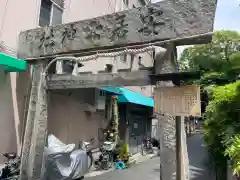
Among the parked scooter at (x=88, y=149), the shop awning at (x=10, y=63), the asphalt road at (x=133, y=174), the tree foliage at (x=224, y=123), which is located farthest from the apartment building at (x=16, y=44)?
the asphalt road at (x=133, y=174)

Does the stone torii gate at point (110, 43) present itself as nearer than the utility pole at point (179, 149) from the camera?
No

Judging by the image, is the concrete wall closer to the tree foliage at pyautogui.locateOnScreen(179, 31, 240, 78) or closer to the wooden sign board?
the wooden sign board

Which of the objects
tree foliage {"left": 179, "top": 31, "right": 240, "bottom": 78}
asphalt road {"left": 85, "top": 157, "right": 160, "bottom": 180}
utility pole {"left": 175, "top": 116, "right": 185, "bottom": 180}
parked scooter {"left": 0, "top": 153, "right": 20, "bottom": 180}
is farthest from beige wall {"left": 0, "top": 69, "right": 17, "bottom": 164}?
tree foliage {"left": 179, "top": 31, "right": 240, "bottom": 78}

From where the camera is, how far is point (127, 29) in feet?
17.8

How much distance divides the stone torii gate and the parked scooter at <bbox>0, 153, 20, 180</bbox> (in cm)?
34

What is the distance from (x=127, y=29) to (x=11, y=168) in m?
4.95

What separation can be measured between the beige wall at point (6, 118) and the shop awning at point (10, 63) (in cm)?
43

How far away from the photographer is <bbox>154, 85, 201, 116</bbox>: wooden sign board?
418 centimetres

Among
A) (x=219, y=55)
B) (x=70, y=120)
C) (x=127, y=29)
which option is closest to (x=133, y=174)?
(x=70, y=120)

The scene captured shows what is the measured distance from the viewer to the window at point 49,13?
7.82 meters

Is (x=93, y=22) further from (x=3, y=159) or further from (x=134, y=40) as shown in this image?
(x=3, y=159)

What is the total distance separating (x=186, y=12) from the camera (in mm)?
4719

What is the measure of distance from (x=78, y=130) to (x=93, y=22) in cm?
518

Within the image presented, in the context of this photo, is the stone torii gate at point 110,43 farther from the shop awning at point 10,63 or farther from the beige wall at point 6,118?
the beige wall at point 6,118
